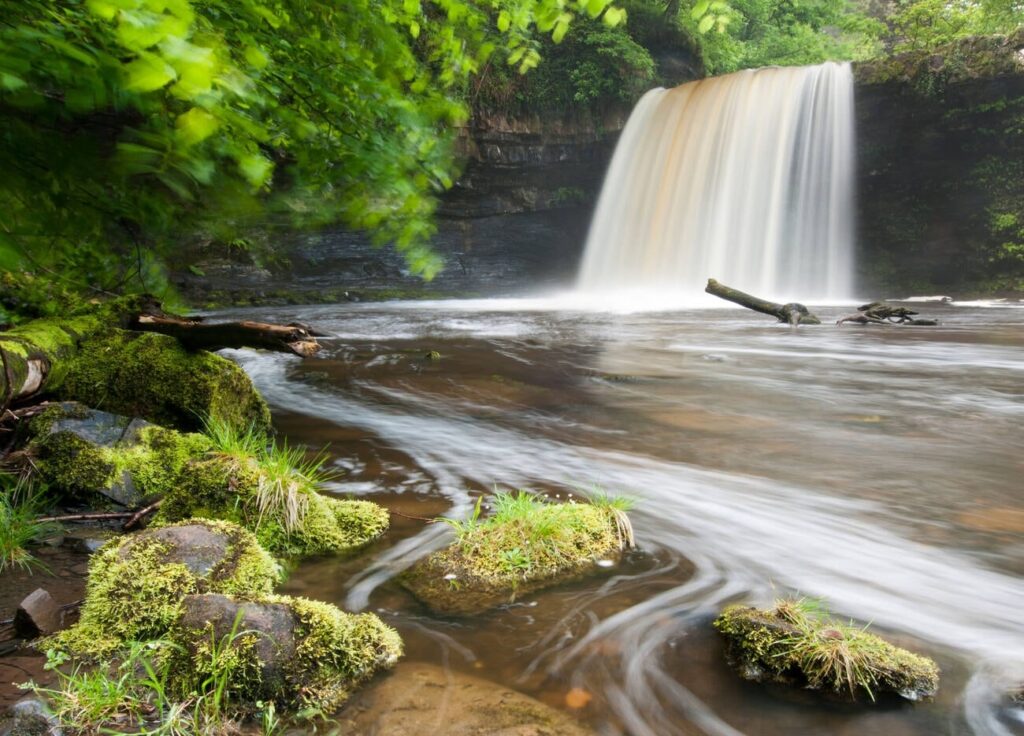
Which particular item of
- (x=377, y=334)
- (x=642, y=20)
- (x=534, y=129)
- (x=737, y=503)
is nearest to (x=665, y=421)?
(x=737, y=503)

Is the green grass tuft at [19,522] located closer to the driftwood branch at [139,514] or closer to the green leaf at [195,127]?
the driftwood branch at [139,514]

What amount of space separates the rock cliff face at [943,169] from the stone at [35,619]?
24.4m

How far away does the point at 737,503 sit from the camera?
394cm

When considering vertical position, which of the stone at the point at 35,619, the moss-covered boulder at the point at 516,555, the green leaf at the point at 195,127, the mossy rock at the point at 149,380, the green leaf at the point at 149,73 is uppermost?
the green leaf at the point at 149,73

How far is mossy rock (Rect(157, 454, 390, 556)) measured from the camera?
3.11 metres

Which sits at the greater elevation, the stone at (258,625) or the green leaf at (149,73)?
the green leaf at (149,73)

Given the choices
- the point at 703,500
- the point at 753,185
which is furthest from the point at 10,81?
the point at 753,185

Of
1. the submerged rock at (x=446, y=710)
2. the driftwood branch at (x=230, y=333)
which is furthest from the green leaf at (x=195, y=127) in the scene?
the driftwood branch at (x=230, y=333)

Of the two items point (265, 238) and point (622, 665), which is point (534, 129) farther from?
point (622, 665)

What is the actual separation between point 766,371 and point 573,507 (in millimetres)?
6016

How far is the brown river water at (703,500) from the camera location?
2172 mm

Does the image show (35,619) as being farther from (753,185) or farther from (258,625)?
(753,185)

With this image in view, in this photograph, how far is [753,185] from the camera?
896 inches

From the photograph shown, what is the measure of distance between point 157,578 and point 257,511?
920mm
